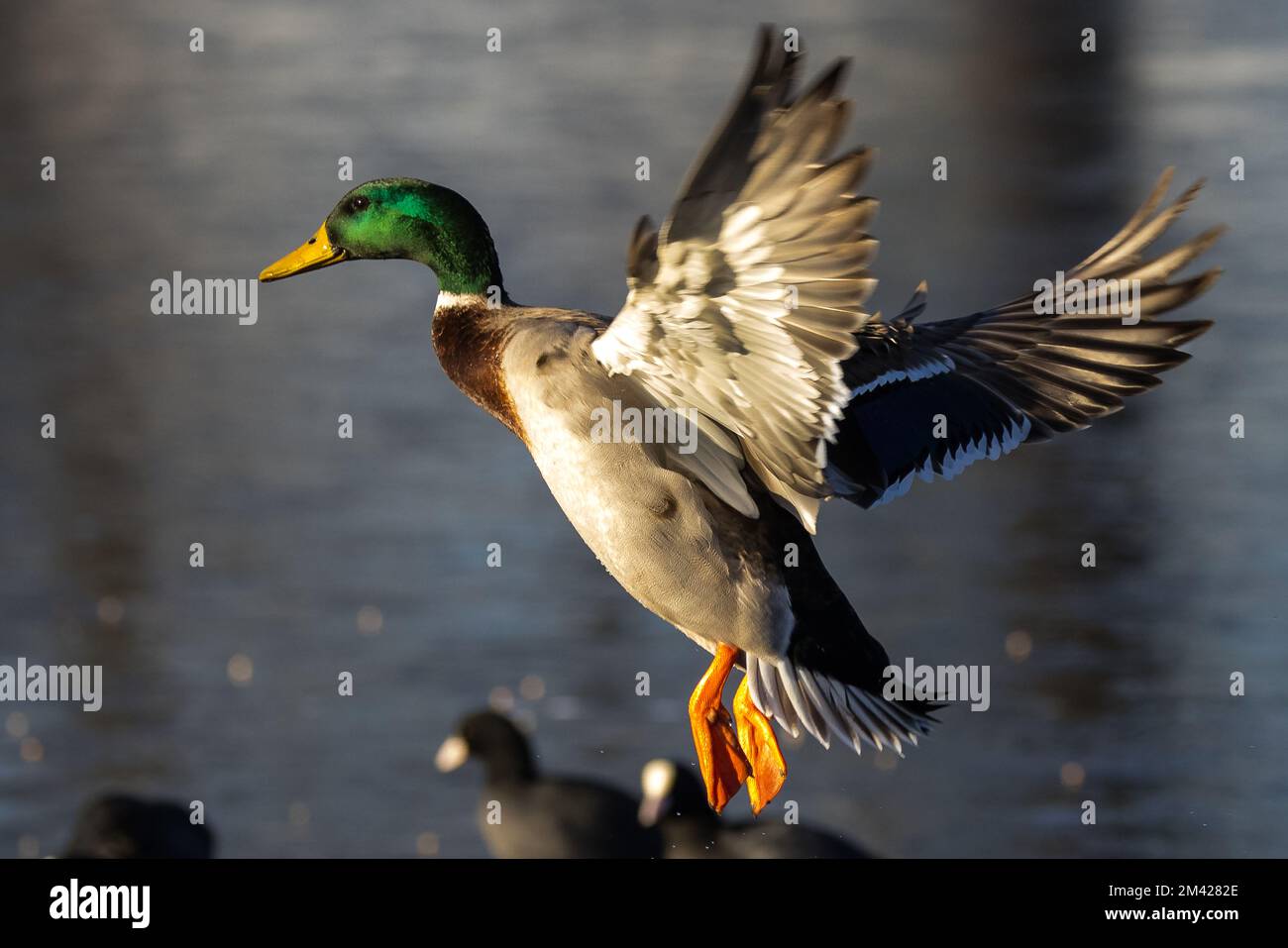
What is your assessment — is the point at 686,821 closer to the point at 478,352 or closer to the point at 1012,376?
the point at 1012,376

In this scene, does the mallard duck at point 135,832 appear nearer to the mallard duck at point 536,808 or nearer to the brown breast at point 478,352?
the mallard duck at point 536,808

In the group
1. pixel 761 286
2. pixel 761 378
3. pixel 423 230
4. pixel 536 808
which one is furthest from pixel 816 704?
pixel 536 808

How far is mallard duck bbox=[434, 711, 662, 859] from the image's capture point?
8531 millimetres

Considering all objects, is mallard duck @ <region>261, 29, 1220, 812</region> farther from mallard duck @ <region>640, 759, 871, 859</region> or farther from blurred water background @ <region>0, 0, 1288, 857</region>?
blurred water background @ <region>0, 0, 1288, 857</region>

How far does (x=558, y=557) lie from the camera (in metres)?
10.8

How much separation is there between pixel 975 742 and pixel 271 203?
340 inches

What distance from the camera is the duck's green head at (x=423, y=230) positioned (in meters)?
5.34

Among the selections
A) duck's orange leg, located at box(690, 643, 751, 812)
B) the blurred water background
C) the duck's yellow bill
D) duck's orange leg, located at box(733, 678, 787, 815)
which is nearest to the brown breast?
the duck's yellow bill

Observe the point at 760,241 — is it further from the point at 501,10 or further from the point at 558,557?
the point at 501,10

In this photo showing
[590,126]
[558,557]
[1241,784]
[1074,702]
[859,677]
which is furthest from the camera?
[590,126]

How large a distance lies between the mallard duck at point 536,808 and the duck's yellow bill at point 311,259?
3.60 metres

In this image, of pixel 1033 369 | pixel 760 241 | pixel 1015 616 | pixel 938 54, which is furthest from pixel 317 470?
pixel 938 54

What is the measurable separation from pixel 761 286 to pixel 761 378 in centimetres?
28

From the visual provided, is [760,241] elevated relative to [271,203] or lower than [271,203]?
lower
